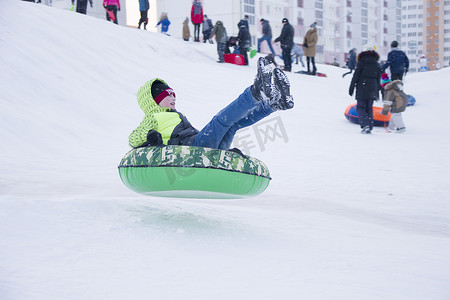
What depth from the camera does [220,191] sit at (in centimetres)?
306

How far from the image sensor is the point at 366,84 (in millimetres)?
8461

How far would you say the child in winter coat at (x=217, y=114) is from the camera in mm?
A: 2959

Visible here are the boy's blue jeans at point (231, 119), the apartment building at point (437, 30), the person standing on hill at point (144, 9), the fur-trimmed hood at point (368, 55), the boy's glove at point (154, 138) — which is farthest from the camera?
the apartment building at point (437, 30)

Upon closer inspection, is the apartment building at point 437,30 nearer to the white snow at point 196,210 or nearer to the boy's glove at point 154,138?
the white snow at point 196,210

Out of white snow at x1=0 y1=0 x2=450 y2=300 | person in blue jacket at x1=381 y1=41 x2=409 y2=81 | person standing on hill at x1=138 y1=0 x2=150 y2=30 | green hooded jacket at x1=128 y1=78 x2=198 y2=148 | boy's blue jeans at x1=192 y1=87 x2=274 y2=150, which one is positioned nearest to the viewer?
white snow at x1=0 y1=0 x2=450 y2=300

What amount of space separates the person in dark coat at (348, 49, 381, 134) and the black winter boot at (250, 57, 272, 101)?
5.86 m

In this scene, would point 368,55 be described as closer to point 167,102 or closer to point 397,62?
point 397,62

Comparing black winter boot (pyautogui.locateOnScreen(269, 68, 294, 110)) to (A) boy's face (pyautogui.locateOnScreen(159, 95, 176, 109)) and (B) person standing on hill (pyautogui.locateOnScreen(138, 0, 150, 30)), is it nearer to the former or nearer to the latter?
(A) boy's face (pyautogui.locateOnScreen(159, 95, 176, 109))

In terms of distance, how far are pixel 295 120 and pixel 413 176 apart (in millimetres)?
4273

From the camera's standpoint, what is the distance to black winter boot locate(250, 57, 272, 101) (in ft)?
9.61

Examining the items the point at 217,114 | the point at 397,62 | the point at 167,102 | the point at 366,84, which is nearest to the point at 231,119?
the point at 217,114

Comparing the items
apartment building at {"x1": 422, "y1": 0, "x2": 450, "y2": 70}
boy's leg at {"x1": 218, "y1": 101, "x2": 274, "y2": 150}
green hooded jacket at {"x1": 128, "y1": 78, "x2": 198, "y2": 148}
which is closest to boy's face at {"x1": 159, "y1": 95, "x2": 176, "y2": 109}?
green hooded jacket at {"x1": 128, "y1": 78, "x2": 198, "y2": 148}

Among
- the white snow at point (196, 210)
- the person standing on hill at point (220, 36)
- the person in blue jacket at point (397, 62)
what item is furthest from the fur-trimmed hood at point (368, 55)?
the person standing on hill at point (220, 36)

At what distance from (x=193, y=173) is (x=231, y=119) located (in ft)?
1.52
